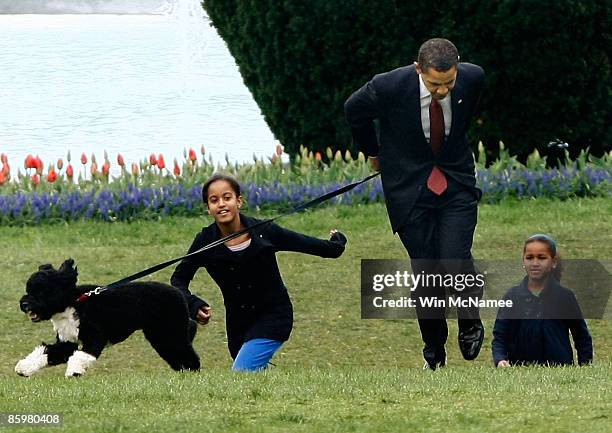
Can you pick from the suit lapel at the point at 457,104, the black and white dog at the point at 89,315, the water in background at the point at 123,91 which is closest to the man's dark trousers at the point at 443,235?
the suit lapel at the point at 457,104

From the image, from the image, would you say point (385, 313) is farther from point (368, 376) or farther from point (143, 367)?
point (368, 376)

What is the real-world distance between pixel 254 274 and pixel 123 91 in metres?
17.2

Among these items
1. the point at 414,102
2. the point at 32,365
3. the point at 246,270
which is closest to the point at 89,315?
the point at 32,365

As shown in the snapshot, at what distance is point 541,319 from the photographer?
9.84 metres

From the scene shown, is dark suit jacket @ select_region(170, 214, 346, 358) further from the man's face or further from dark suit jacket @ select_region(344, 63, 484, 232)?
the man's face

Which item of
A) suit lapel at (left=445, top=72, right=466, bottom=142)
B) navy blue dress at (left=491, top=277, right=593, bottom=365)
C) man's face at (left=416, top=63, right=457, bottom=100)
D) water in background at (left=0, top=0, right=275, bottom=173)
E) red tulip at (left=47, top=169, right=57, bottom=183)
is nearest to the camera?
man's face at (left=416, top=63, right=457, bottom=100)

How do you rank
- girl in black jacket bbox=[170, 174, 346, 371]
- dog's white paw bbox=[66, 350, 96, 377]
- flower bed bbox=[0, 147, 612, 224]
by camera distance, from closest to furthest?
1. dog's white paw bbox=[66, 350, 96, 377]
2. girl in black jacket bbox=[170, 174, 346, 371]
3. flower bed bbox=[0, 147, 612, 224]

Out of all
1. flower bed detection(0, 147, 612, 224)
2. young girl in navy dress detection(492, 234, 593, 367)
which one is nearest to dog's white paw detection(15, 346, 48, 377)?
young girl in navy dress detection(492, 234, 593, 367)

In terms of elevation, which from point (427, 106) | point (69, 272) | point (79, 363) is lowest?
point (79, 363)

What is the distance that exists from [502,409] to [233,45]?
10.1 metres

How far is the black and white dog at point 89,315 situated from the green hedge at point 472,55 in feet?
22.8

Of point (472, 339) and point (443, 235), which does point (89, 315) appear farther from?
point (472, 339)

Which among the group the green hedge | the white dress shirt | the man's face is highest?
A: the green hedge

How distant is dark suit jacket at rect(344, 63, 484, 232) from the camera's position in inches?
361
